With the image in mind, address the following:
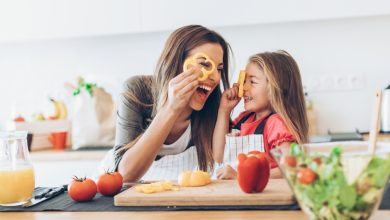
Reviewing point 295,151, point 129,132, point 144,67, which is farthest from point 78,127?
point 295,151

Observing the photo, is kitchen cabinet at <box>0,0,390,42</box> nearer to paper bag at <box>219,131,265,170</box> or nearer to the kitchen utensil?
the kitchen utensil

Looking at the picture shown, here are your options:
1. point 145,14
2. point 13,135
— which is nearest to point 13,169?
point 13,135

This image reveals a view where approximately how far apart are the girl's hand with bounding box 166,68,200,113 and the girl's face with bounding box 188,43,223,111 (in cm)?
7

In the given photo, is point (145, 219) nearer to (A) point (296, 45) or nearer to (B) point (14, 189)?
(B) point (14, 189)

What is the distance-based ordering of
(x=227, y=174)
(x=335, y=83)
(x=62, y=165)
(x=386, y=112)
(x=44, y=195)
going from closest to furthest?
(x=44, y=195)
(x=227, y=174)
(x=386, y=112)
(x=62, y=165)
(x=335, y=83)

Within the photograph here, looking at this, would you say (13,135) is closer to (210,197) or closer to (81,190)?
(81,190)

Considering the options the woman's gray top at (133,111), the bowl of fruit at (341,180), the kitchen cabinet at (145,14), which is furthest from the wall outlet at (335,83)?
the bowl of fruit at (341,180)

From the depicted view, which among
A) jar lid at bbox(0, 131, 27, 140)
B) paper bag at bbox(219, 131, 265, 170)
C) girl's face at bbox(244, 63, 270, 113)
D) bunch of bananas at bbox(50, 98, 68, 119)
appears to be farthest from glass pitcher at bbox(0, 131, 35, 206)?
bunch of bananas at bbox(50, 98, 68, 119)

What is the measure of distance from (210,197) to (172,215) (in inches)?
4.3

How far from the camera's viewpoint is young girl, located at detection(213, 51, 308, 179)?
178cm

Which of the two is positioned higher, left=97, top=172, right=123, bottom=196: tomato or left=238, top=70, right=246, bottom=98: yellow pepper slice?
left=238, top=70, right=246, bottom=98: yellow pepper slice

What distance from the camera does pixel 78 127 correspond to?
2891 mm

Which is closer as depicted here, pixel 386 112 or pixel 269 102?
pixel 269 102

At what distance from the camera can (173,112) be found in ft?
5.65
